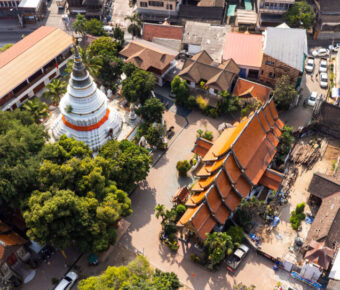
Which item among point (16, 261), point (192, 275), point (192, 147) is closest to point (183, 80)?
point (192, 147)

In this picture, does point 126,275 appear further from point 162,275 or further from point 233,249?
point 233,249

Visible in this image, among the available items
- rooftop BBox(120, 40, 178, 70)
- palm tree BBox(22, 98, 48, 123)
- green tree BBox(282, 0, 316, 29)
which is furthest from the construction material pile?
palm tree BBox(22, 98, 48, 123)

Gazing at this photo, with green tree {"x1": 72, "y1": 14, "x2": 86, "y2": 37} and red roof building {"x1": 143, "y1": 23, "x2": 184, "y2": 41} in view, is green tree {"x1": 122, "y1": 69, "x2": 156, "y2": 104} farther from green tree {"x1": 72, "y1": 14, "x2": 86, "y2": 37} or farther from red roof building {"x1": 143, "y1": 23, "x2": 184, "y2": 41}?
green tree {"x1": 72, "y1": 14, "x2": 86, "y2": 37}

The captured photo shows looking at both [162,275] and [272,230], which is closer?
[162,275]

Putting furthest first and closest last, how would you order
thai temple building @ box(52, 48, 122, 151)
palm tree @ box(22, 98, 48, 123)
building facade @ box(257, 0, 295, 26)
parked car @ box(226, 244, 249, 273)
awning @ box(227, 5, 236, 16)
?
1. awning @ box(227, 5, 236, 16)
2. building facade @ box(257, 0, 295, 26)
3. palm tree @ box(22, 98, 48, 123)
4. thai temple building @ box(52, 48, 122, 151)
5. parked car @ box(226, 244, 249, 273)

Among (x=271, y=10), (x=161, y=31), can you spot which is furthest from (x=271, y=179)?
(x=271, y=10)

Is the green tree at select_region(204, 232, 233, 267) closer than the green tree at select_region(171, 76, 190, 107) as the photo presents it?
Yes
